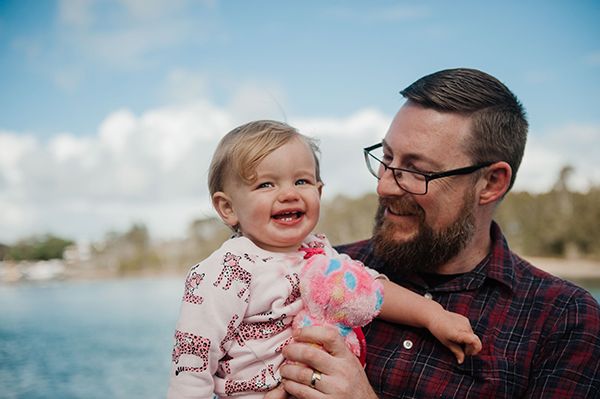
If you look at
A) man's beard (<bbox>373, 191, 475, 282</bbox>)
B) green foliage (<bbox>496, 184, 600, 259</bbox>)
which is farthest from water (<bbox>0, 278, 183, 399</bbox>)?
green foliage (<bbox>496, 184, 600, 259</bbox>)

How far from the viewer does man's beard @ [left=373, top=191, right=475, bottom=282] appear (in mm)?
2152

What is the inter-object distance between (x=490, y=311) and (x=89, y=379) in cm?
1190

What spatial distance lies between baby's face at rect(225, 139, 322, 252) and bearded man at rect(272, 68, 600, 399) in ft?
1.02

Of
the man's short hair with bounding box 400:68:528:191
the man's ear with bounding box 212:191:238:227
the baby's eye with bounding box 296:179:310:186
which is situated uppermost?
the man's short hair with bounding box 400:68:528:191

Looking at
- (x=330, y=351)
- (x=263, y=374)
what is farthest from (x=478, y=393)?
(x=263, y=374)

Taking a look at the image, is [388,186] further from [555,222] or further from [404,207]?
[555,222]

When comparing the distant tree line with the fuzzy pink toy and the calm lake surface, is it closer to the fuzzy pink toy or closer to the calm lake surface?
the calm lake surface

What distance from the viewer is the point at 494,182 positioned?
229cm

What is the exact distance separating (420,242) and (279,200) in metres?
0.60

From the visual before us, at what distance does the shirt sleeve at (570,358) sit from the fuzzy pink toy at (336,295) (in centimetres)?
54

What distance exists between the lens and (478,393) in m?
1.91

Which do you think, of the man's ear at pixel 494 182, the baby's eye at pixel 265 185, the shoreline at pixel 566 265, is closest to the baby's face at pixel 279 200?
the baby's eye at pixel 265 185

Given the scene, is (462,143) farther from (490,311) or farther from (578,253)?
(578,253)

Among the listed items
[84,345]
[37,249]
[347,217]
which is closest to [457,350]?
[84,345]
